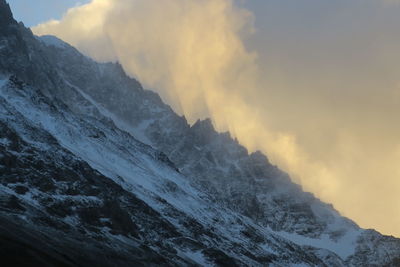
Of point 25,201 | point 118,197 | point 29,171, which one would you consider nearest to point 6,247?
point 25,201

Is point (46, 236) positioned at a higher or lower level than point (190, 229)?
lower

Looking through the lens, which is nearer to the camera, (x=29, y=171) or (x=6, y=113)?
(x=29, y=171)

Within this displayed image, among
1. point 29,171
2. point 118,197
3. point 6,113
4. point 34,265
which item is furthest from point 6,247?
point 6,113

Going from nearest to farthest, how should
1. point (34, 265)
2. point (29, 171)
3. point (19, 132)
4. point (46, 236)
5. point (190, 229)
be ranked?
point (34, 265) < point (46, 236) < point (29, 171) < point (19, 132) < point (190, 229)

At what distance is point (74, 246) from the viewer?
12206 cm

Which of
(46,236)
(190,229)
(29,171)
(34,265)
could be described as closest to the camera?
(34,265)

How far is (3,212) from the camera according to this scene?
125375 mm

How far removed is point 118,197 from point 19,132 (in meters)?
31.6

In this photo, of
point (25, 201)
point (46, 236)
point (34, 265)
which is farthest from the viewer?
point (25, 201)

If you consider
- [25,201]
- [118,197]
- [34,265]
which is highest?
[118,197]

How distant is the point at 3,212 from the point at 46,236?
10.5 m

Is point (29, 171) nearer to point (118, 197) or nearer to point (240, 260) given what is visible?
point (118, 197)

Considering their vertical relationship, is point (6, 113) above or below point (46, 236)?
above

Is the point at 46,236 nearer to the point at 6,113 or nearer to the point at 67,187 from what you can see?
the point at 67,187
